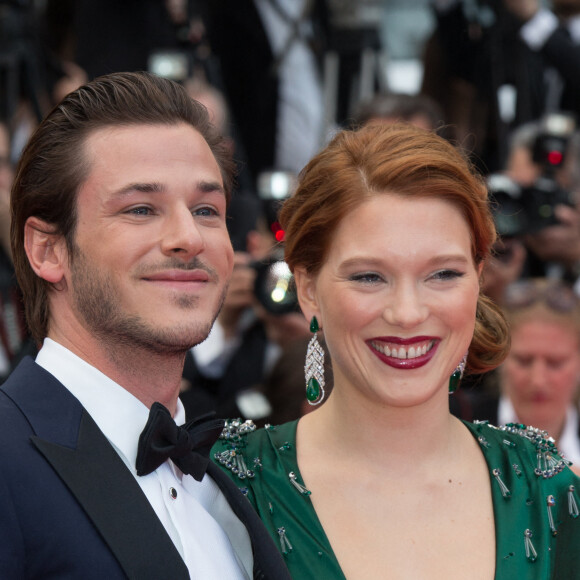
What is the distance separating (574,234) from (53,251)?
2.94m

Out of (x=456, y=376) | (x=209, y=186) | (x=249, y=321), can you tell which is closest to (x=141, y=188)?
(x=209, y=186)

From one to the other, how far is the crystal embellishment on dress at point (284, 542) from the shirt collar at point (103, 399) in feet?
1.86

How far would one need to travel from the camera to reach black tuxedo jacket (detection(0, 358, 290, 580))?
1727mm

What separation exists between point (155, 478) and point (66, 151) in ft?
2.18

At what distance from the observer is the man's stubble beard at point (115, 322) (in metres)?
2.01

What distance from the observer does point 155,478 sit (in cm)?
200

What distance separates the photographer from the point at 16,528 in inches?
67.3

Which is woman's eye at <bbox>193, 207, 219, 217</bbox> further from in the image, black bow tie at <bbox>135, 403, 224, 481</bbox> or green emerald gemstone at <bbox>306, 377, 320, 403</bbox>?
green emerald gemstone at <bbox>306, 377, 320, 403</bbox>

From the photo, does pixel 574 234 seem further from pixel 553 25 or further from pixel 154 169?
pixel 154 169

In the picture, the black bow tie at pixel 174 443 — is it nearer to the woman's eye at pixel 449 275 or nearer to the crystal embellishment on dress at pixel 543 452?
the woman's eye at pixel 449 275

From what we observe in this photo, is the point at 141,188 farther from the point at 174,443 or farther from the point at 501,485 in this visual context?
the point at 501,485

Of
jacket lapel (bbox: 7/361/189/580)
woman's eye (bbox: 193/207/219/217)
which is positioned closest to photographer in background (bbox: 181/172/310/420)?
woman's eye (bbox: 193/207/219/217)

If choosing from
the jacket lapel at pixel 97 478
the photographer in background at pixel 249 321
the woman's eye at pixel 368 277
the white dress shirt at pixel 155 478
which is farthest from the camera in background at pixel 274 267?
the jacket lapel at pixel 97 478

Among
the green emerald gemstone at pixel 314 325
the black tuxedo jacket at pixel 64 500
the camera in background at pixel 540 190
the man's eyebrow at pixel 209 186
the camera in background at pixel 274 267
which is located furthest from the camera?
the camera in background at pixel 540 190
